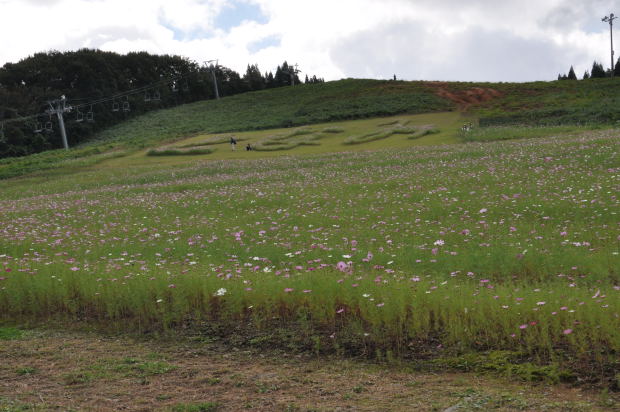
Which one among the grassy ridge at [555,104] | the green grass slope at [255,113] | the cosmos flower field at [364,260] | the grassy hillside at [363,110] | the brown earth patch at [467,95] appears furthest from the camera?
the brown earth patch at [467,95]

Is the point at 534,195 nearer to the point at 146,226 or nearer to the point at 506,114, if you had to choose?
the point at 146,226

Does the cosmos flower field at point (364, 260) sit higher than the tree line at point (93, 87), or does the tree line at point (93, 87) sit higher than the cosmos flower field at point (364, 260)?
the tree line at point (93, 87)

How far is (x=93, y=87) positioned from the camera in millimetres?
93625

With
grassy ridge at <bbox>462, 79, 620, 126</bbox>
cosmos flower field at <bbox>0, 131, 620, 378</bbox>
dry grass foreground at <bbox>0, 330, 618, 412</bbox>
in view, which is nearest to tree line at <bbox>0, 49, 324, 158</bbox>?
grassy ridge at <bbox>462, 79, 620, 126</bbox>

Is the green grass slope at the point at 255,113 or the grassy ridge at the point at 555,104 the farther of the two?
the green grass slope at the point at 255,113

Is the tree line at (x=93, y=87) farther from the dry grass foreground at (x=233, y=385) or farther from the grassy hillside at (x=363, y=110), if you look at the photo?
the dry grass foreground at (x=233, y=385)

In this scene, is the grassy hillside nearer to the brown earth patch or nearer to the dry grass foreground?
the brown earth patch

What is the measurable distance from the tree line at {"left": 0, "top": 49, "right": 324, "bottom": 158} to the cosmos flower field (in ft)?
184

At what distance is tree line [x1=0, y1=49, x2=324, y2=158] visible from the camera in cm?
7912

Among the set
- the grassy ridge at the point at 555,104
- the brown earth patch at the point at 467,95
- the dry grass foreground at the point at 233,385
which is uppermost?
the brown earth patch at the point at 467,95

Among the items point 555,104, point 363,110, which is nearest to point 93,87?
point 363,110

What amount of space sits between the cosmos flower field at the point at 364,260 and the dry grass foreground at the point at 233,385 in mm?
575

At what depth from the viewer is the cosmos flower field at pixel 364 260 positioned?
589 centimetres

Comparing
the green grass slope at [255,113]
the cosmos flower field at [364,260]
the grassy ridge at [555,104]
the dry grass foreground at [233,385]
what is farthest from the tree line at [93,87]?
the dry grass foreground at [233,385]
